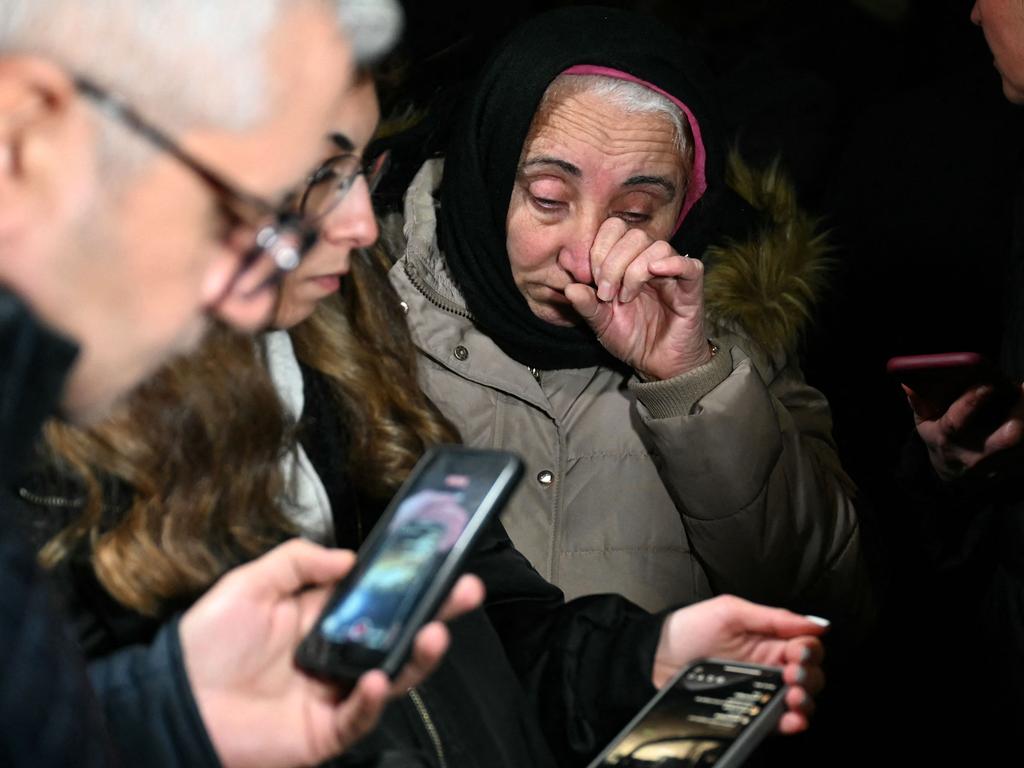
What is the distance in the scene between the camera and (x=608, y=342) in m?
2.15

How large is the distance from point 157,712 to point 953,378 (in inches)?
47.7

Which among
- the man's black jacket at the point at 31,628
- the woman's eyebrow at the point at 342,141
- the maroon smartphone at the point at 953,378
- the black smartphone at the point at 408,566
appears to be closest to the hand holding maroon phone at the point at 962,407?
the maroon smartphone at the point at 953,378

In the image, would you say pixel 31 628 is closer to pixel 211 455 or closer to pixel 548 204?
pixel 211 455

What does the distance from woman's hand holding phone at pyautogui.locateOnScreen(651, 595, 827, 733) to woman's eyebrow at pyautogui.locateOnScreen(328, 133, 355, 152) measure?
678 millimetres

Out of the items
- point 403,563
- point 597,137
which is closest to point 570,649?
point 403,563

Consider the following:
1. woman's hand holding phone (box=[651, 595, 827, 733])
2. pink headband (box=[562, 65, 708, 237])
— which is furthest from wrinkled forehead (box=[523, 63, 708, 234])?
woman's hand holding phone (box=[651, 595, 827, 733])

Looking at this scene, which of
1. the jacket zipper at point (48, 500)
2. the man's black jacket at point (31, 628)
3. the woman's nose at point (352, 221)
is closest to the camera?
the man's black jacket at point (31, 628)

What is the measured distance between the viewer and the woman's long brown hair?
4.58 ft

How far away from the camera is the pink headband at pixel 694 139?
6.93ft

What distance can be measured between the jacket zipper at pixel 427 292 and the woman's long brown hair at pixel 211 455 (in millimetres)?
378

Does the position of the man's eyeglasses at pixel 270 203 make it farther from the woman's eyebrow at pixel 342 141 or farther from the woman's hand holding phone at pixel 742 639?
the woman's hand holding phone at pixel 742 639

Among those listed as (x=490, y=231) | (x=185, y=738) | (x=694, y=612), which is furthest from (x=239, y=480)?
(x=490, y=231)

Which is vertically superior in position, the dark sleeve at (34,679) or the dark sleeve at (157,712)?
the dark sleeve at (34,679)

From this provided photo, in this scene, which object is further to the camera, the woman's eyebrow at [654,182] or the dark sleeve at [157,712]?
the woman's eyebrow at [654,182]
